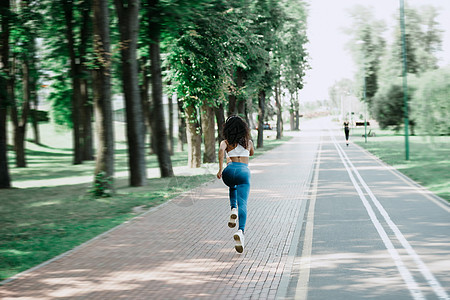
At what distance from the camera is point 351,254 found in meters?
7.69

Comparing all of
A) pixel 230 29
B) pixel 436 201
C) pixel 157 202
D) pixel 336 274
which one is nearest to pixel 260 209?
pixel 157 202

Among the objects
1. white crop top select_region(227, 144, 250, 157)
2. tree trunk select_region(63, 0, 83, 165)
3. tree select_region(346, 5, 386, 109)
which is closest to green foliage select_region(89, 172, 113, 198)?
tree trunk select_region(63, 0, 83, 165)

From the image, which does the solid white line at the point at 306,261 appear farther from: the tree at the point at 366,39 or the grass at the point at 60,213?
the tree at the point at 366,39

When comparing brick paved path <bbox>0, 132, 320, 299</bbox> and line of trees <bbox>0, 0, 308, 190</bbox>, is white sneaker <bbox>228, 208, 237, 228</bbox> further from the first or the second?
line of trees <bbox>0, 0, 308, 190</bbox>

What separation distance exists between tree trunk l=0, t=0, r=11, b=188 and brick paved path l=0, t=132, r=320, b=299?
7.88 meters

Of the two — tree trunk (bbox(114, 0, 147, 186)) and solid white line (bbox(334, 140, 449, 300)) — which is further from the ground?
tree trunk (bbox(114, 0, 147, 186))

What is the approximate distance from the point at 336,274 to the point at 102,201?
861cm

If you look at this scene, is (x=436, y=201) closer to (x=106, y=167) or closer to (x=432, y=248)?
(x=432, y=248)

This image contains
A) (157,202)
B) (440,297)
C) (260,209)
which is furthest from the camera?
(157,202)

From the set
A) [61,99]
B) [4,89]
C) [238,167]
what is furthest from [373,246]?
[61,99]

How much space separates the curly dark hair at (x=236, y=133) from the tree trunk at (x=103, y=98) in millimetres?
7439

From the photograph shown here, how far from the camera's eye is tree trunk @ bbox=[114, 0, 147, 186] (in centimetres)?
1612

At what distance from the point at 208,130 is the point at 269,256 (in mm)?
17854

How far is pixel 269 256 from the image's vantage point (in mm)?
7688
